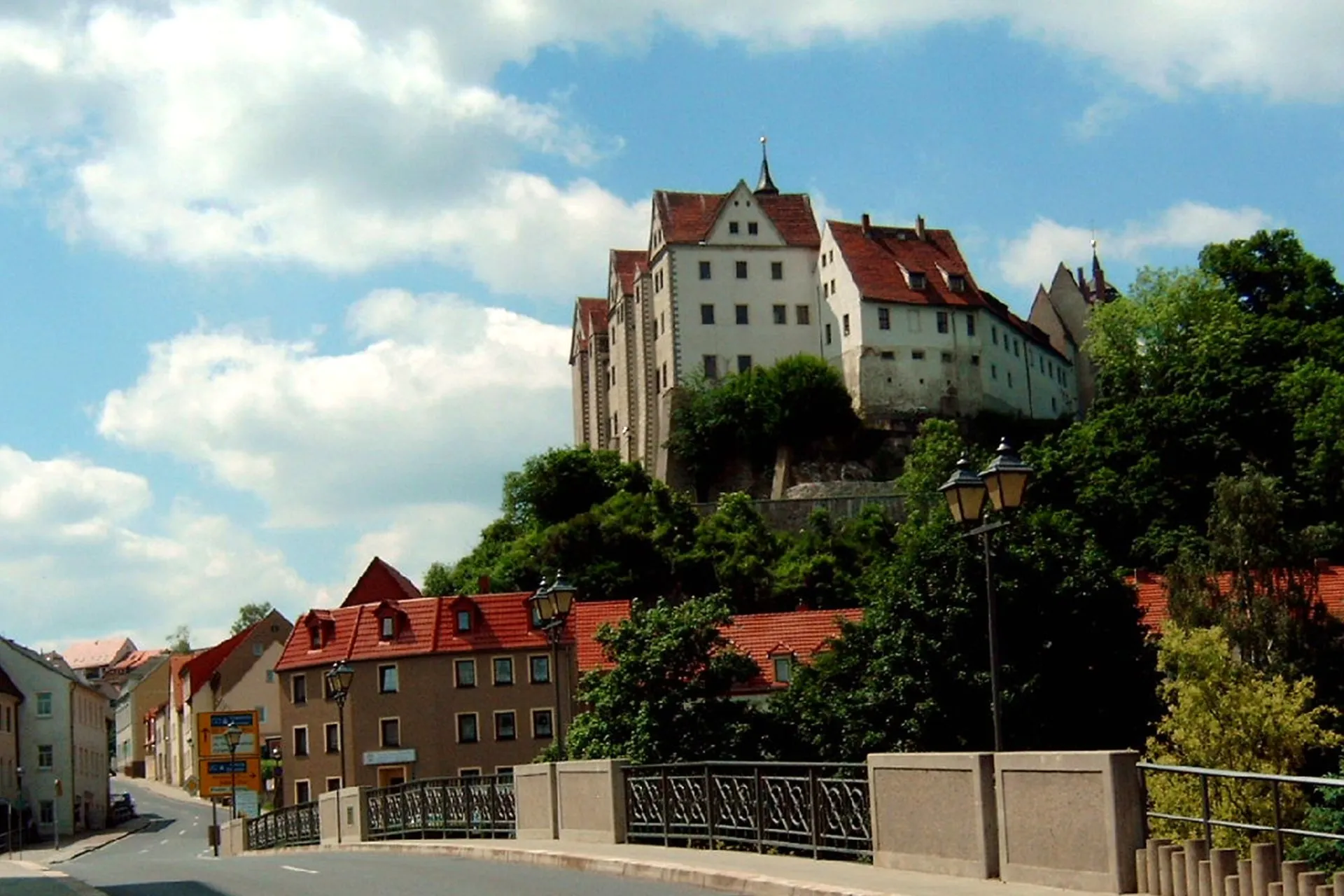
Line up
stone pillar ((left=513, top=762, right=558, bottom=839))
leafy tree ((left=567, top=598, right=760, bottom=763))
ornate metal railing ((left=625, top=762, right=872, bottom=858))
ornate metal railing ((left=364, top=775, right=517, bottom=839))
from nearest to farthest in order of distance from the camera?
ornate metal railing ((left=625, top=762, right=872, bottom=858)) → stone pillar ((left=513, top=762, right=558, bottom=839)) → ornate metal railing ((left=364, top=775, right=517, bottom=839)) → leafy tree ((left=567, top=598, right=760, bottom=763))

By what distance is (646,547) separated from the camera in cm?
9644

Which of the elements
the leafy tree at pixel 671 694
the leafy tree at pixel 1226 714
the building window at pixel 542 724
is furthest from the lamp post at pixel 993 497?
the building window at pixel 542 724

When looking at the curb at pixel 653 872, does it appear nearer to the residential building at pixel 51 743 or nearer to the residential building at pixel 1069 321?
the residential building at pixel 51 743

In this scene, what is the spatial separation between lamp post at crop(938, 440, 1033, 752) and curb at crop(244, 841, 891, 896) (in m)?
2.62

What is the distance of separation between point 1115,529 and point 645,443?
120 feet

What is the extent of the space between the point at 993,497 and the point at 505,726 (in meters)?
60.6

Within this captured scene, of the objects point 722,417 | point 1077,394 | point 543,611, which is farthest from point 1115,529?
point 543,611

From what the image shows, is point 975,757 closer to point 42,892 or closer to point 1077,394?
point 42,892

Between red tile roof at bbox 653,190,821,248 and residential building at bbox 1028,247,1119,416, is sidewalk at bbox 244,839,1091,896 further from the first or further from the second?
residential building at bbox 1028,247,1119,416

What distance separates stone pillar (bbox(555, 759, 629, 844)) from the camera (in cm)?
2481

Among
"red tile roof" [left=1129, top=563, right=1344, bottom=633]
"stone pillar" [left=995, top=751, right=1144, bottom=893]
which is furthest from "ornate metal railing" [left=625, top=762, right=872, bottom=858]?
"red tile roof" [left=1129, top=563, right=1344, bottom=633]

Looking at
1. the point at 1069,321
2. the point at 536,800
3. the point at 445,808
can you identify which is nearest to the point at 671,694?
the point at 445,808

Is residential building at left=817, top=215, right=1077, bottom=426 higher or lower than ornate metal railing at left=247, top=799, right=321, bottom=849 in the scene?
higher

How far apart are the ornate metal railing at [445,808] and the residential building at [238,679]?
78149mm
